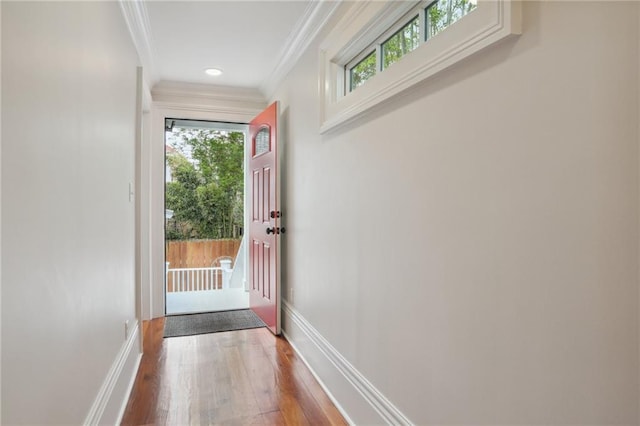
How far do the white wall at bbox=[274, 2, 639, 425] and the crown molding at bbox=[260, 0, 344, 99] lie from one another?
3.00 ft

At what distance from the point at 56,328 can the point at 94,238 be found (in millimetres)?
557

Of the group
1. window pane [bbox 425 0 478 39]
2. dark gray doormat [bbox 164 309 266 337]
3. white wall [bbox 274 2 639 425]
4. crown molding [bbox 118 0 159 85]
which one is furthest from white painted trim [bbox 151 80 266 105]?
window pane [bbox 425 0 478 39]

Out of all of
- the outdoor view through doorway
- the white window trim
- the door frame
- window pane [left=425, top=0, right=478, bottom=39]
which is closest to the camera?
the white window trim

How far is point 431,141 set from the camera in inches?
54.5

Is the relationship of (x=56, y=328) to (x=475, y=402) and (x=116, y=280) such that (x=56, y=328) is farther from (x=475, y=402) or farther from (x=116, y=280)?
(x=475, y=402)

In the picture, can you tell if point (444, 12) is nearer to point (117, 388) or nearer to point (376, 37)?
point (376, 37)

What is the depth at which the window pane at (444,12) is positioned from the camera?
1.34 metres

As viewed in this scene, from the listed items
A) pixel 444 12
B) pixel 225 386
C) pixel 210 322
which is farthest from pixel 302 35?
pixel 210 322

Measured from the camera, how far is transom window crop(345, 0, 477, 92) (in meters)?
1.42

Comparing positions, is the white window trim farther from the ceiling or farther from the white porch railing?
the white porch railing

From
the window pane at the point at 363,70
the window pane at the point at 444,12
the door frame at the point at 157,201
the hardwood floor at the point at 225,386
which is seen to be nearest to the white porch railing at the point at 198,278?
the door frame at the point at 157,201

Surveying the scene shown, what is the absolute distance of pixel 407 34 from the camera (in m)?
1.72

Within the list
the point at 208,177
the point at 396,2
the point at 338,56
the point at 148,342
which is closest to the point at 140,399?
the point at 148,342

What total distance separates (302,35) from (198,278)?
4.40m
